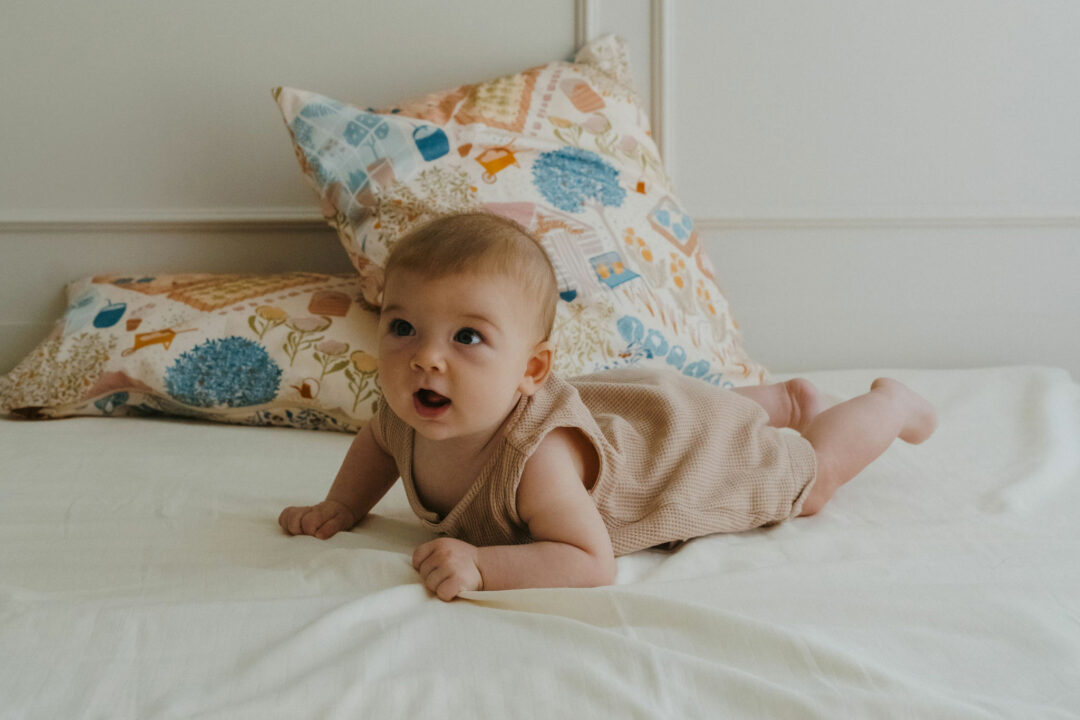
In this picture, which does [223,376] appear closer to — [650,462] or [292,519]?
[292,519]

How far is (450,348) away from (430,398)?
48mm

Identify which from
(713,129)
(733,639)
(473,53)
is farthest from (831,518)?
(473,53)

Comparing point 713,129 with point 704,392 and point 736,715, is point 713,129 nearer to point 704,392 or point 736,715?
point 704,392

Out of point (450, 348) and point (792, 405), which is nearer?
point (450, 348)

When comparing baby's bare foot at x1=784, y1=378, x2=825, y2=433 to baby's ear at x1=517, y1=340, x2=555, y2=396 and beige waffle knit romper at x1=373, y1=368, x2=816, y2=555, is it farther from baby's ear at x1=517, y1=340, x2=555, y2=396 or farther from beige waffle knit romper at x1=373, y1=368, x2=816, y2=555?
baby's ear at x1=517, y1=340, x2=555, y2=396

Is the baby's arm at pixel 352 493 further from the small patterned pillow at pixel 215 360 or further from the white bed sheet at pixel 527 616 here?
the small patterned pillow at pixel 215 360

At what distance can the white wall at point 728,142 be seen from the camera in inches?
64.4

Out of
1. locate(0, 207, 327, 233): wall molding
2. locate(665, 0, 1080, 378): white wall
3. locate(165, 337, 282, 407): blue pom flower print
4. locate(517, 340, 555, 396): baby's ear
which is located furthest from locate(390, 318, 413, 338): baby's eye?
locate(665, 0, 1080, 378): white wall

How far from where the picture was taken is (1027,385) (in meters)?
1.51

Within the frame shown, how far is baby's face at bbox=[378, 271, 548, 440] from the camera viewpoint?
733 mm

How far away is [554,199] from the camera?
1366 millimetres

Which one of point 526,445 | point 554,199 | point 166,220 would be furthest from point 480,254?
point 166,220

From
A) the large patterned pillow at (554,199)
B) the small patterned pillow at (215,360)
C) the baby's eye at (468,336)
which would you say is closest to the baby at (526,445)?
the baby's eye at (468,336)

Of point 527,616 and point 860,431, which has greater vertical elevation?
point 527,616
